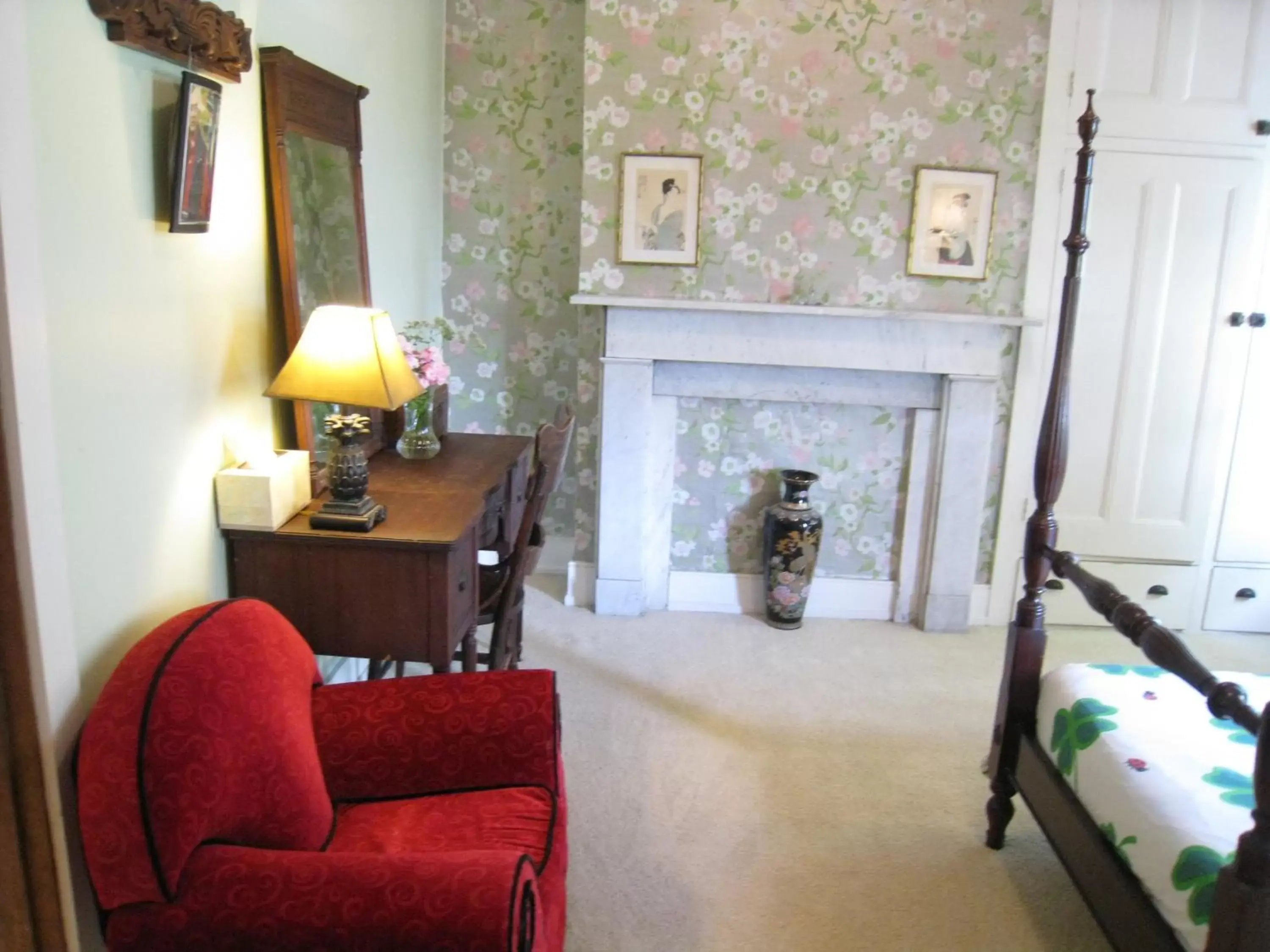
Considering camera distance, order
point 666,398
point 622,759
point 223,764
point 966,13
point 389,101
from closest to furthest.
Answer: point 223,764 < point 622,759 < point 389,101 < point 966,13 < point 666,398

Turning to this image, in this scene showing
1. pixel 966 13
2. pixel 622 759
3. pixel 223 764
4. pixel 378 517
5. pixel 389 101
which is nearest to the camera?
pixel 223 764

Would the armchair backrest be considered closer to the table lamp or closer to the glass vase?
the table lamp

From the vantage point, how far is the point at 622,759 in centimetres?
277

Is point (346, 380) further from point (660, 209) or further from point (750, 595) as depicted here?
point (750, 595)

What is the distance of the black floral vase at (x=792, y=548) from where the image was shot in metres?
3.60

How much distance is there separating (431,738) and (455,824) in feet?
0.57

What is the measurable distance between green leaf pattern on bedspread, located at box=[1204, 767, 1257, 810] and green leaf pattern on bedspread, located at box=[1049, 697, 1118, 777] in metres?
0.21

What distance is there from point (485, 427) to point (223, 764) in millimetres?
2693

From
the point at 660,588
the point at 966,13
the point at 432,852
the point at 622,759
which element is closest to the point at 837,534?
the point at 660,588

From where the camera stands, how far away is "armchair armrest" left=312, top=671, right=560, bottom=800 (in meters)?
1.80

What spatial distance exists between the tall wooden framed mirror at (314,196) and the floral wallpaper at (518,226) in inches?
43.5

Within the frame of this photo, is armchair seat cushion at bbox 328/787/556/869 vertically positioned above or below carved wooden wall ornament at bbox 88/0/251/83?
below

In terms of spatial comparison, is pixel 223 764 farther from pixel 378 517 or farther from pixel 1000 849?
pixel 1000 849

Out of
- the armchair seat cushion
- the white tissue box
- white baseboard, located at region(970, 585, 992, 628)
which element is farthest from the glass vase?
white baseboard, located at region(970, 585, 992, 628)
